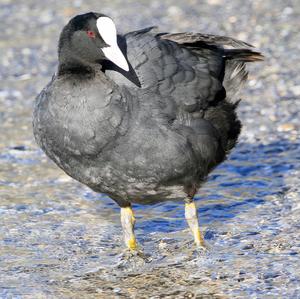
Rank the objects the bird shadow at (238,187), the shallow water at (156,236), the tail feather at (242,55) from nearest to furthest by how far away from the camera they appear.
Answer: the shallow water at (156,236)
the tail feather at (242,55)
the bird shadow at (238,187)

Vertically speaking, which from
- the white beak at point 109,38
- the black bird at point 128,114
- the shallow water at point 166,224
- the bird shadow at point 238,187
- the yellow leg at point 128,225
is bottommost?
the bird shadow at point 238,187

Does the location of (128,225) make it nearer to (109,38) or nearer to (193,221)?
(193,221)

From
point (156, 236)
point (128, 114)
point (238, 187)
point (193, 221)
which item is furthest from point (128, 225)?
point (238, 187)

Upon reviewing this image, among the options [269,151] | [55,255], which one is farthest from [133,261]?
[269,151]

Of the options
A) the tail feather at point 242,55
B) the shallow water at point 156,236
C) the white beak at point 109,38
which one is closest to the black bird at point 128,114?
the white beak at point 109,38

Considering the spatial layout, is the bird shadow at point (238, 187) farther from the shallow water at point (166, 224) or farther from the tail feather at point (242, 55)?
the tail feather at point (242, 55)

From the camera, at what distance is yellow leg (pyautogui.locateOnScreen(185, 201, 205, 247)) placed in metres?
6.52

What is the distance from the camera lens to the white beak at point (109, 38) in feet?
19.2

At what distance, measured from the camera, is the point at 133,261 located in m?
6.31

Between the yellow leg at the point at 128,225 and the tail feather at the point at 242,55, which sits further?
the tail feather at the point at 242,55

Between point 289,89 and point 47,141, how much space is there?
4.39m

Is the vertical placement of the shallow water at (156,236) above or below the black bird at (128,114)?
below

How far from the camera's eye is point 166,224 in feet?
23.1

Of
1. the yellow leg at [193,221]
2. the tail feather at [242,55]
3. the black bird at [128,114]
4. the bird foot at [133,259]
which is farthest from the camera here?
the tail feather at [242,55]
